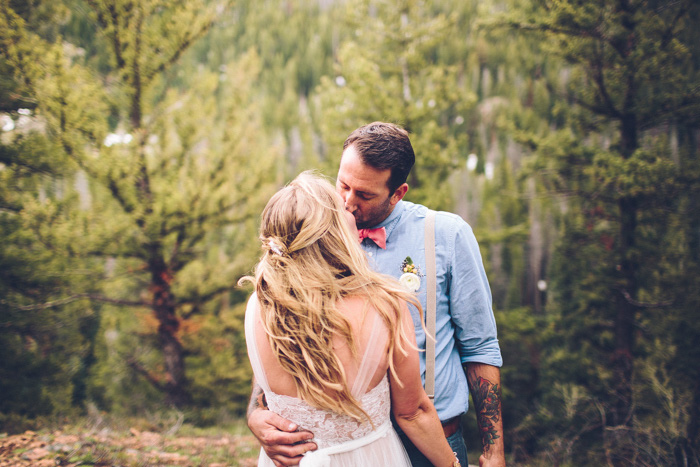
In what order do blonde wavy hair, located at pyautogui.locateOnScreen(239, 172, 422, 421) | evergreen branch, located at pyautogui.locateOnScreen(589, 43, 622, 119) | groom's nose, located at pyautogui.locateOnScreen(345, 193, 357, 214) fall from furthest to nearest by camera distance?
evergreen branch, located at pyautogui.locateOnScreen(589, 43, 622, 119) < groom's nose, located at pyautogui.locateOnScreen(345, 193, 357, 214) < blonde wavy hair, located at pyautogui.locateOnScreen(239, 172, 422, 421)

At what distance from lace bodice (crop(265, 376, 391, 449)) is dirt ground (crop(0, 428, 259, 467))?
9.66 ft

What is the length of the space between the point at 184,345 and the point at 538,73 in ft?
33.6

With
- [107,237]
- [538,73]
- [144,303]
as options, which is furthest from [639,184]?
[144,303]

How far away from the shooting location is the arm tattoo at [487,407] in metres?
1.67

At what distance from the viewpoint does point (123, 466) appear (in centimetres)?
350

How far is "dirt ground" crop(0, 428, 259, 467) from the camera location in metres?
3.32

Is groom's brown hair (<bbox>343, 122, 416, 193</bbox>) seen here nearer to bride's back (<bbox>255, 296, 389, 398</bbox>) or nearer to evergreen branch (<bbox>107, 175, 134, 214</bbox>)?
bride's back (<bbox>255, 296, 389, 398</bbox>)

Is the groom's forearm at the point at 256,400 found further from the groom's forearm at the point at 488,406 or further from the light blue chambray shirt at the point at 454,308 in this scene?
the groom's forearm at the point at 488,406

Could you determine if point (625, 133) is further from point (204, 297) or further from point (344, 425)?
point (204, 297)

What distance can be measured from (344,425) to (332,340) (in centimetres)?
35

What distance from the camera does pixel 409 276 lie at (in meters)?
1.65

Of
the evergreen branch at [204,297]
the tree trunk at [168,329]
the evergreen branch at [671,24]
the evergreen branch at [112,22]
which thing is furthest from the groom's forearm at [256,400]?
the evergreen branch at [204,297]

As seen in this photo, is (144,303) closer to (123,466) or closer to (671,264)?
(123,466)

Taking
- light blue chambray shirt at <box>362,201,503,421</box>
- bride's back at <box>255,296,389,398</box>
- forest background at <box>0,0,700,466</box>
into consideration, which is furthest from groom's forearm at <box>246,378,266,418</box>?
forest background at <box>0,0,700,466</box>
